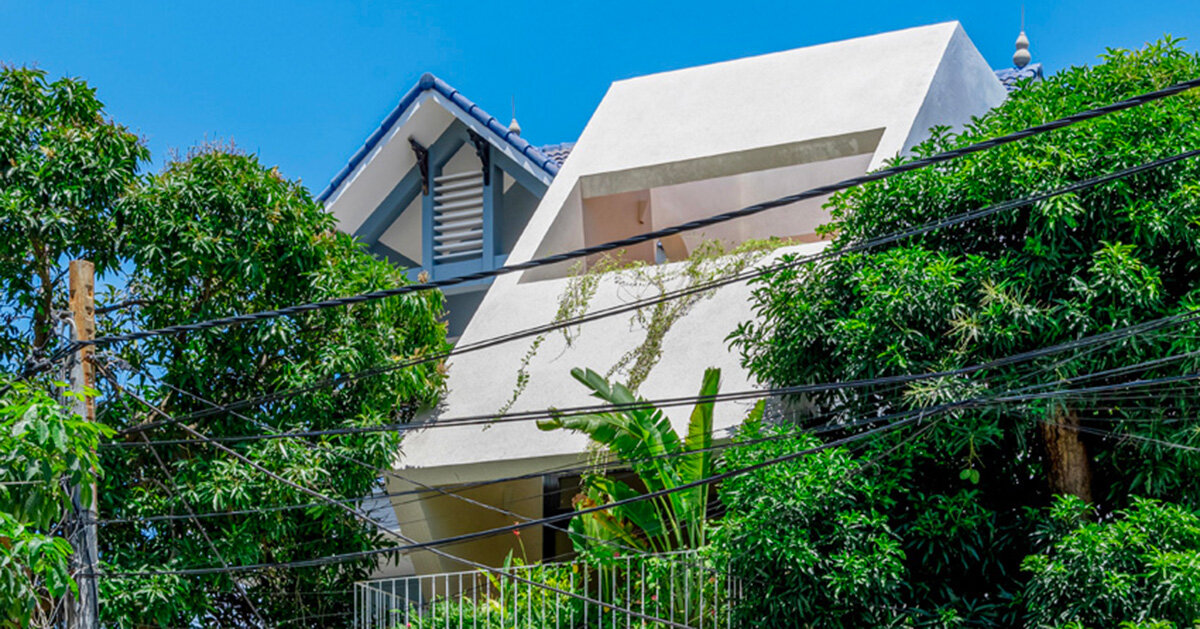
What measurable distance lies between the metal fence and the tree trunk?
271 centimetres

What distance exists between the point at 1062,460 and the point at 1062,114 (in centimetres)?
283

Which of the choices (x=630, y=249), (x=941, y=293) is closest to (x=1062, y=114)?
(x=941, y=293)

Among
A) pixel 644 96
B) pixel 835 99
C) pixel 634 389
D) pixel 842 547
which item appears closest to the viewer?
pixel 842 547

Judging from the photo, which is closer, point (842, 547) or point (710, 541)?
point (842, 547)

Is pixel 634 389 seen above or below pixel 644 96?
below

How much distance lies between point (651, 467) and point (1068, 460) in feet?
12.0

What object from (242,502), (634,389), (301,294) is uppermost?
(301,294)

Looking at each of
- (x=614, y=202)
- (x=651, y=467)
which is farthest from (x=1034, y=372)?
(x=614, y=202)

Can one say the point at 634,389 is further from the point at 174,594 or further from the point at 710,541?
the point at 174,594

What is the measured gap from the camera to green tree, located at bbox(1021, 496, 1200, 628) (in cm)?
1116

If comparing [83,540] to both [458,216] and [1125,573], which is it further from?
[458,216]

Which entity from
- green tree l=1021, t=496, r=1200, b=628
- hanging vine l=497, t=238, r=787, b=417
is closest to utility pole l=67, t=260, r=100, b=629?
hanging vine l=497, t=238, r=787, b=417

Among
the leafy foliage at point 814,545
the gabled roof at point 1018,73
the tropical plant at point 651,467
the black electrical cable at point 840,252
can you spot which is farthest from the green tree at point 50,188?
the gabled roof at point 1018,73

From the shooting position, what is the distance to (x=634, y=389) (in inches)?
607
